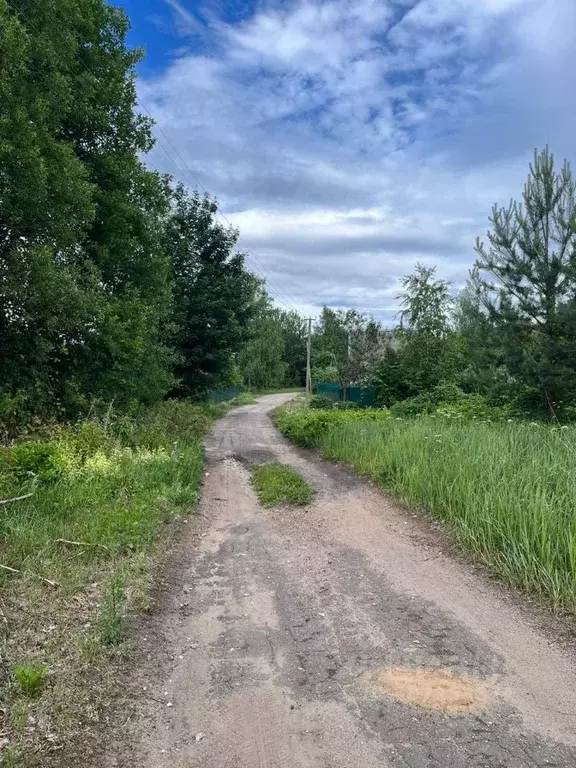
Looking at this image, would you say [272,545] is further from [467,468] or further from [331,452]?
[331,452]

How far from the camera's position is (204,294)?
21.5 m

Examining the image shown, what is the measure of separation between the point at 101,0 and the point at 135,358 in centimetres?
901

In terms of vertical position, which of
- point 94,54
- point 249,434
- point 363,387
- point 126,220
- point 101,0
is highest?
point 101,0

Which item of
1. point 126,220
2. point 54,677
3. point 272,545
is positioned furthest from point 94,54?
point 54,677

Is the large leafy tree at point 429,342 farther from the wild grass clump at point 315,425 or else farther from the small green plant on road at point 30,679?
the small green plant on road at point 30,679

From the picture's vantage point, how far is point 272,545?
5992mm

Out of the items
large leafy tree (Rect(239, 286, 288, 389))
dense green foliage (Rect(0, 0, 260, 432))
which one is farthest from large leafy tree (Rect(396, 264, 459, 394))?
large leafy tree (Rect(239, 286, 288, 389))

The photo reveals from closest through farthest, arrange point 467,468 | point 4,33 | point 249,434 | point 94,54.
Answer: point 467,468 → point 4,33 → point 94,54 → point 249,434

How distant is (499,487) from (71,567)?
4376 mm

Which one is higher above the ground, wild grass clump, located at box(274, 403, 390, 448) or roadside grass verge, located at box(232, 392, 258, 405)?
wild grass clump, located at box(274, 403, 390, 448)

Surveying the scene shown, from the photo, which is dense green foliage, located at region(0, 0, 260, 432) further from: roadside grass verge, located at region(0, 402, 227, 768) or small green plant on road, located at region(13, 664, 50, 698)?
small green plant on road, located at region(13, 664, 50, 698)

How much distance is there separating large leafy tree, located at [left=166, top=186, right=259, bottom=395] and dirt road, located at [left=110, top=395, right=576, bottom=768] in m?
16.3

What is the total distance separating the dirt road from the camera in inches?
99.8

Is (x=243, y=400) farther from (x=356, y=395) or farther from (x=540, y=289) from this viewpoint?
(x=540, y=289)
